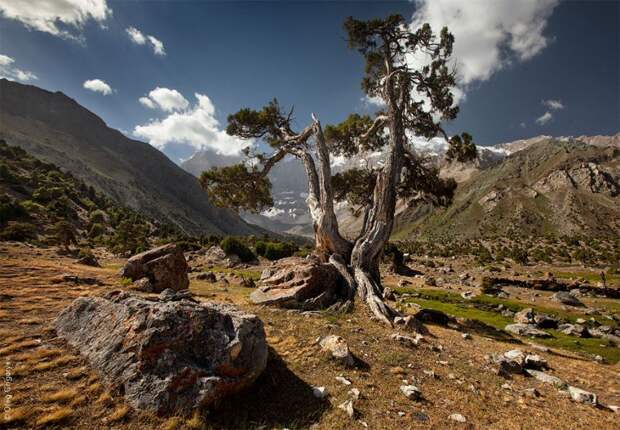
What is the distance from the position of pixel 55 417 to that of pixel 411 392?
6.92 m

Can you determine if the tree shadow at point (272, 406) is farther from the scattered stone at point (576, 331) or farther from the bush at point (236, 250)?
the bush at point (236, 250)

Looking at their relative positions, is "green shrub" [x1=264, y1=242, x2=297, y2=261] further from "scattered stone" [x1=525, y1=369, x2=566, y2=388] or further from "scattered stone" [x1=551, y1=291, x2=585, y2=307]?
"scattered stone" [x1=525, y1=369, x2=566, y2=388]

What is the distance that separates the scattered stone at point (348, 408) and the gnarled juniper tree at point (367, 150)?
33.0ft

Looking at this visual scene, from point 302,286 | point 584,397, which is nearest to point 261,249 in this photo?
point 302,286

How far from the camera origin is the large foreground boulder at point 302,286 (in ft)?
46.9

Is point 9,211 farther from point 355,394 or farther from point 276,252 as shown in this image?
point 355,394

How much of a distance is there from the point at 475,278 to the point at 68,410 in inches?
2215

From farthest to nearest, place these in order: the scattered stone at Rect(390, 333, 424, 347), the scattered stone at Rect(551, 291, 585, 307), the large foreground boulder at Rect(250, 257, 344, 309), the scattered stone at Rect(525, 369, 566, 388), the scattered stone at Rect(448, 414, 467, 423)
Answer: the scattered stone at Rect(551, 291, 585, 307), the large foreground boulder at Rect(250, 257, 344, 309), the scattered stone at Rect(390, 333, 424, 347), the scattered stone at Rect(525, 369, 566, 388), the scattered stone at Rect(448, 414, 467, 423)

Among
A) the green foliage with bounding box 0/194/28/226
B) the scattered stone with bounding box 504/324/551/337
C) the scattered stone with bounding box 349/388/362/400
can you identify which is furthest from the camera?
the green foliage with bounding box 0/194/28/226

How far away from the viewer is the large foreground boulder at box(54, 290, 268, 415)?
17.6 feet

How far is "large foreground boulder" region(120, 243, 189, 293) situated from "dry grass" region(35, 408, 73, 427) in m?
14.8

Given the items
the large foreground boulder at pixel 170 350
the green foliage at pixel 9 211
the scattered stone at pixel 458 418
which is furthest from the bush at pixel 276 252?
the scattered stone at pixel 458 418

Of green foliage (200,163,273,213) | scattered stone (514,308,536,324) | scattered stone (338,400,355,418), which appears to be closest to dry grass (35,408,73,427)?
scattered stone (338,400,355,418)

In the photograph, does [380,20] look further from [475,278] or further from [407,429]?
[475,278]
